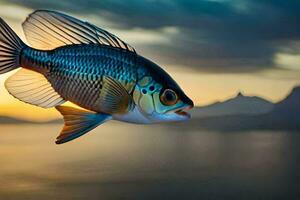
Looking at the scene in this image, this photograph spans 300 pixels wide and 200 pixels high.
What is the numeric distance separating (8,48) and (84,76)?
17 centimetres

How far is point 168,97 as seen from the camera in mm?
1127

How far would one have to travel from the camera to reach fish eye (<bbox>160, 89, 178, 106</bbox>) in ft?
3.70

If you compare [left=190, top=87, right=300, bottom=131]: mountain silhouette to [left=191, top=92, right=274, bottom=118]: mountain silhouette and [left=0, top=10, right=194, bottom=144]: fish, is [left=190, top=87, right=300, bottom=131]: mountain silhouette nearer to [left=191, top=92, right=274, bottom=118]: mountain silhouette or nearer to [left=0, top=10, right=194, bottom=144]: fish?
[left=191, top=92, right=274, bottom=118]: mountain silhouette

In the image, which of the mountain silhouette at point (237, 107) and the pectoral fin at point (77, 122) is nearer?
the pectoral fin at point (77, 122)

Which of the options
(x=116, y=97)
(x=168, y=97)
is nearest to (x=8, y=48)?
(x=116, y=97)

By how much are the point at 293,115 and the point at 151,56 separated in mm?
575

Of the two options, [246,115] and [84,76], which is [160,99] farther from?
[246,115]

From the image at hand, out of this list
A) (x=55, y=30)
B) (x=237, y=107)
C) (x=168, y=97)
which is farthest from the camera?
(x=237, y=107)

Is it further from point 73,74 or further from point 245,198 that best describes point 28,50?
point 245,198

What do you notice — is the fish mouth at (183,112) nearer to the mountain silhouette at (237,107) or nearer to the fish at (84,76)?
the fish at (84,76)

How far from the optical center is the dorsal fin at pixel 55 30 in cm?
122

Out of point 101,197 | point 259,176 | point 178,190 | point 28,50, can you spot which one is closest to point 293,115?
point 259,176

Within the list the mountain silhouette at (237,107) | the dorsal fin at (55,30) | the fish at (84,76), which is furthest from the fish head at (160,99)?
the mountain silhouette at (237,107)

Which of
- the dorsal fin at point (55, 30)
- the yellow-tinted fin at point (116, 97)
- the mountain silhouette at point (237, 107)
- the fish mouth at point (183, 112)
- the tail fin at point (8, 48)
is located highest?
the dorsal fin at point (55, 30)
